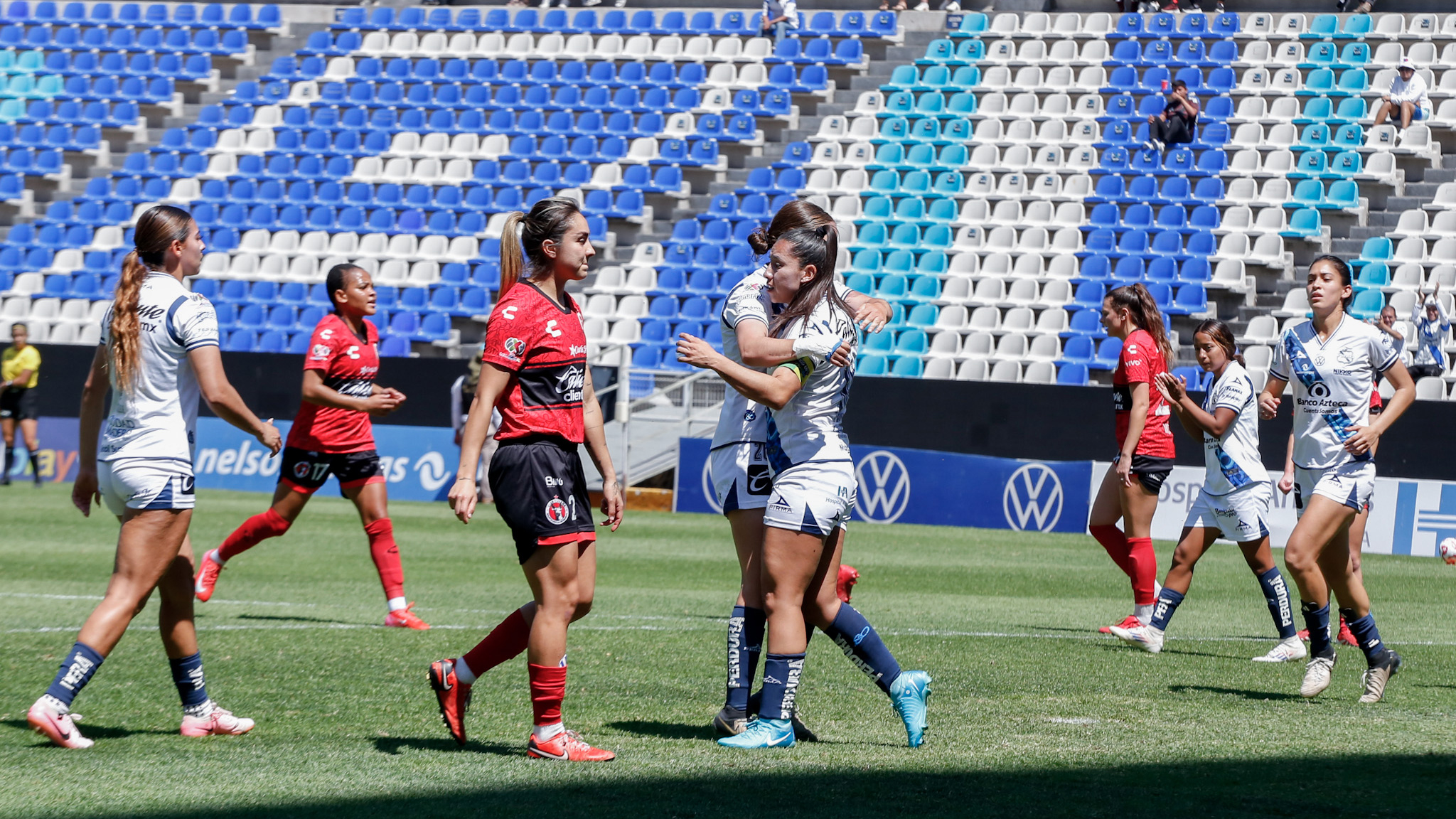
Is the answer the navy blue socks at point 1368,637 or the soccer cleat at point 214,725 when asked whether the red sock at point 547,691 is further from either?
the navy blue socks at point 1368,637

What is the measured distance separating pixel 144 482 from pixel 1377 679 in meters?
5.61

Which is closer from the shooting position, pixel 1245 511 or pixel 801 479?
pixel 801 479

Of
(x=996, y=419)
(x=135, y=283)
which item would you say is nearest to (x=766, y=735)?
(x=135, y=283)

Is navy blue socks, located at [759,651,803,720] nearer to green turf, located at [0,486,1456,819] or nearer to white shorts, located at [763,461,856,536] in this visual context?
green turf, located at [0,486,1456,819]

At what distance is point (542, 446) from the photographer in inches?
206

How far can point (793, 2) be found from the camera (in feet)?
96.5

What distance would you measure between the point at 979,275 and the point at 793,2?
27.5 feet

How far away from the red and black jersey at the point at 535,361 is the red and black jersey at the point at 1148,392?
17.0 ft

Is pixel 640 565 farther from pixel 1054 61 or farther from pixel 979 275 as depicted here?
pixel 1054 61

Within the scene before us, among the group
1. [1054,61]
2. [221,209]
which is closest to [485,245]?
[221,209]

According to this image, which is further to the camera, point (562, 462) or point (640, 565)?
point (640, 565)

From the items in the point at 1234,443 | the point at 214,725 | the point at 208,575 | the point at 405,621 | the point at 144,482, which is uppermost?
the point at 1234,443

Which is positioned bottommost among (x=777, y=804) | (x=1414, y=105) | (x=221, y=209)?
(x=777, y=804)

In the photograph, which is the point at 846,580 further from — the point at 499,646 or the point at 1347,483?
the point at 1347,483
